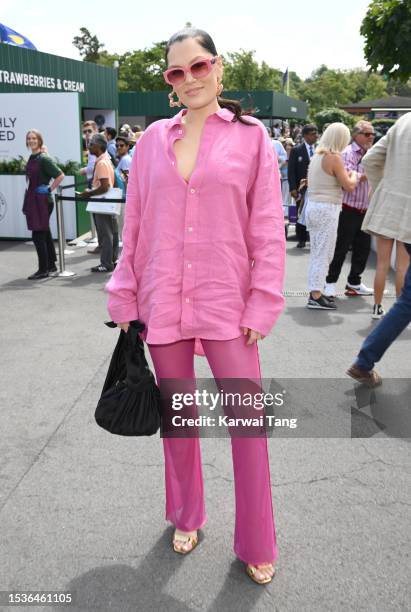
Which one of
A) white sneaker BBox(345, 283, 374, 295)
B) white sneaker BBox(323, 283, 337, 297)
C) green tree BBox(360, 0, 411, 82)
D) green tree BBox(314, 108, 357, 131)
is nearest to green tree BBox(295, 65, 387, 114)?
green tree BBox(314, 108, 357, 131)

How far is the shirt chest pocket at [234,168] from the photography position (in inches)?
82.5

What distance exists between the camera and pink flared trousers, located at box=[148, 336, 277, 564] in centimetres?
225

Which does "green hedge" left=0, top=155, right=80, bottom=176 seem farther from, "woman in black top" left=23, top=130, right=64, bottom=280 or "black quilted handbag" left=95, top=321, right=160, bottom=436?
"black quilted handbag" left=95, top=321, right=160, bottom=436

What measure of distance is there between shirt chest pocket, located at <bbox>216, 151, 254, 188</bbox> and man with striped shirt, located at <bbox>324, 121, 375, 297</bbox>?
4.55 m

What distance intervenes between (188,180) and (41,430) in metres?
2.11

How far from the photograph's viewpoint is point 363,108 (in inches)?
1555

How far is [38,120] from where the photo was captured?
10609 millimetres

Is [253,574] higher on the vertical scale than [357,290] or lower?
higher

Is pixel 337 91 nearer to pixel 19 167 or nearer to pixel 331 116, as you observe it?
pixel 331 116

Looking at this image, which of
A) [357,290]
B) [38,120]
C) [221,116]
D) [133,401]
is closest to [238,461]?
[133,401]

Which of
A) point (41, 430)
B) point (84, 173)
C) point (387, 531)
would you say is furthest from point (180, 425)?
point (84, 173)

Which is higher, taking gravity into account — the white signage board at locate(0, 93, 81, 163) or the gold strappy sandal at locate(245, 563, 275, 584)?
the white signage board at locate(0, 93, 81, 163)

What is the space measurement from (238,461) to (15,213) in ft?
29.2

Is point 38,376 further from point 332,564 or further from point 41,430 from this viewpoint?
point 332,564
